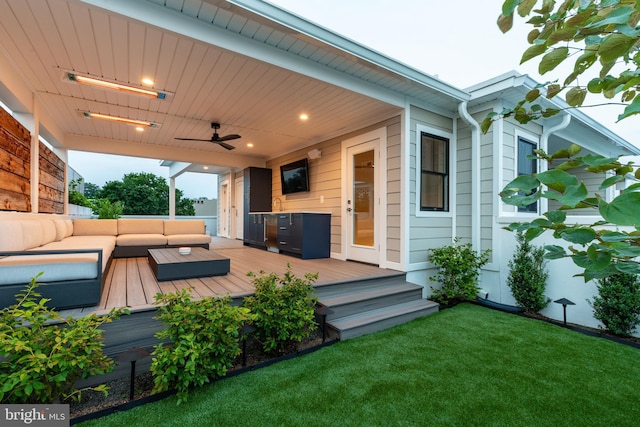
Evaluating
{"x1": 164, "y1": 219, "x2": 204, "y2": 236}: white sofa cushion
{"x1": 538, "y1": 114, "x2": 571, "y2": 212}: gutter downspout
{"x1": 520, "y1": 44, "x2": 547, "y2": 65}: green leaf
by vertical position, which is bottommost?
{"x1": 164, "y1": 219, "x2": 204, "y2": 236}: white sofa cushion

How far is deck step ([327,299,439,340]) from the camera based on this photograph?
9.82 ft

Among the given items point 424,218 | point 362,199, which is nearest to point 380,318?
point 424,218

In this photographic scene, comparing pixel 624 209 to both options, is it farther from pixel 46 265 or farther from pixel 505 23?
pixel 46 265

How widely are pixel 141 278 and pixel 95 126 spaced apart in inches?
143

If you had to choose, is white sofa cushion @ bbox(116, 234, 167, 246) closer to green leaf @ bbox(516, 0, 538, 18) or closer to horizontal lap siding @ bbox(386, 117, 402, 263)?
horizontal lap siding @ bbox(386, 117, 402, 263)

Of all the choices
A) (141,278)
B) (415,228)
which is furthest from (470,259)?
(141,278)

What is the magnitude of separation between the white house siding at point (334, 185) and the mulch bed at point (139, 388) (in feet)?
6.98

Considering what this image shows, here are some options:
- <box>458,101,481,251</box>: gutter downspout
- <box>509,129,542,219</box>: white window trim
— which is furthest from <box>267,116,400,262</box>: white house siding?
<box>509,129,542,219</box>: white window trim

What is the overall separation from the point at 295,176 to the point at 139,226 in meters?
3.28

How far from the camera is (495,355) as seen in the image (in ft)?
8.59

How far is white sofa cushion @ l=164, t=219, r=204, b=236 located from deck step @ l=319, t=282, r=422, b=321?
3.90 m

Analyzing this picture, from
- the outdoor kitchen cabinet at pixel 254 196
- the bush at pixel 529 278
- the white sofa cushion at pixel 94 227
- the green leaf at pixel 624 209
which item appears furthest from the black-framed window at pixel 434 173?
the white sofa cushion at pixel 94 227

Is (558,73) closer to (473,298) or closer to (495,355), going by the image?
(495,355)

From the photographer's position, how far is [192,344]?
6.43 feet
